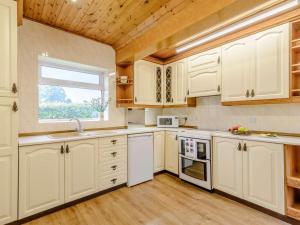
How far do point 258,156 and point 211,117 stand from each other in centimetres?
119

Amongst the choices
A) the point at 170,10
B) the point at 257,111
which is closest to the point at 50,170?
the point at 170,10

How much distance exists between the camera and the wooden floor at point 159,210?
194cm

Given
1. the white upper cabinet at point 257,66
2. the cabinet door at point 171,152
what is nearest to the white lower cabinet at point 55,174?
the cabinet door at point 171,152

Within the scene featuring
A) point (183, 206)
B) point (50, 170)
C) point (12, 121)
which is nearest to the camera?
point (12, 121)

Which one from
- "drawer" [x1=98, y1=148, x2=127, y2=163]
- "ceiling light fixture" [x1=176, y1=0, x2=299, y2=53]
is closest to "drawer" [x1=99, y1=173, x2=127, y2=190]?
"drawer" [x1=98, y1=148, x2=127, y2=163]

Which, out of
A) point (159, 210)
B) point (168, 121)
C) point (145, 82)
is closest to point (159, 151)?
point (168, 121)

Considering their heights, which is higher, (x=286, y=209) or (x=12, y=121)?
(x=12, y=121)

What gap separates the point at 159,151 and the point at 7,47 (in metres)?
2.73

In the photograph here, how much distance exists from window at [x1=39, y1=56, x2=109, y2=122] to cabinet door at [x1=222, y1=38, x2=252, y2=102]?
6.96 ft

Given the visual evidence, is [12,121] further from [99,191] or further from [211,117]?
[211,117]

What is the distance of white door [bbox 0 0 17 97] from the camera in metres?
1.73

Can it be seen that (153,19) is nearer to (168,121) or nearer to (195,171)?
(168,121)

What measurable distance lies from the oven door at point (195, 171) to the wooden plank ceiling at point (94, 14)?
7.50 ft

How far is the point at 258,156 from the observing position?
2.08 meters
